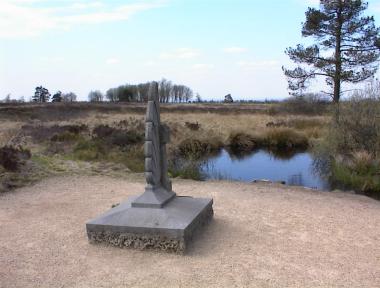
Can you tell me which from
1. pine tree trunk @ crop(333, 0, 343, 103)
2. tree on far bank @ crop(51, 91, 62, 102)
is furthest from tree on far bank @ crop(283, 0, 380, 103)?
tree on far bank @ crop(51, 91, 62, 102)

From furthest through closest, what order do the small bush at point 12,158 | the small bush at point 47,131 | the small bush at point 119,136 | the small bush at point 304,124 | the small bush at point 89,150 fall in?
the small bush at point 304,124, the small bush at point 47,131, the small bush at point 119,136, the small bush at point 89,150, the small bush at point 12,158

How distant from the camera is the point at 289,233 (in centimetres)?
643

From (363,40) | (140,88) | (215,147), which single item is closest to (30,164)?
(215,147)

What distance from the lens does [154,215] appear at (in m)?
5.98

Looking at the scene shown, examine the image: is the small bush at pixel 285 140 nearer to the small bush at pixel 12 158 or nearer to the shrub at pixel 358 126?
the shrub at pixel 358 126

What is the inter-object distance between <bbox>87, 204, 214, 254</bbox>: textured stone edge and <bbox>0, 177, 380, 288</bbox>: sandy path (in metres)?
0.10

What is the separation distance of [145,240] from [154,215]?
36 centimetres

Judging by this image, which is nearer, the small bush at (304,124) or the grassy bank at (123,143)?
the grassy bank at (123,143)

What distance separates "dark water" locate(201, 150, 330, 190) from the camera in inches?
529

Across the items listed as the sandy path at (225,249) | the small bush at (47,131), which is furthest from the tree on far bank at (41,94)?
the sandy path at (225,249)

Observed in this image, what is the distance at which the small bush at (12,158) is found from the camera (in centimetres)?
1119

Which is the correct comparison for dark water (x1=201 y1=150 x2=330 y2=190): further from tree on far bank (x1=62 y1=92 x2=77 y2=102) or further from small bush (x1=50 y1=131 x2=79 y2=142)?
tree on far bank (x1=62 y1=92 x2=77 y2=102)

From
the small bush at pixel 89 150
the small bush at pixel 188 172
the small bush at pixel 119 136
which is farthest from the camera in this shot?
the small bush at pixel 119 136

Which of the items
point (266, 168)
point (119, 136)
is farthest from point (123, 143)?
point (266, 168)
